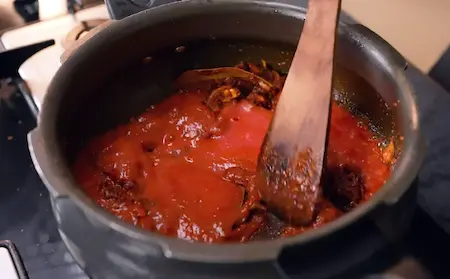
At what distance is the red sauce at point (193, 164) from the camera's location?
586mm

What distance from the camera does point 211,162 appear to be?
654mm

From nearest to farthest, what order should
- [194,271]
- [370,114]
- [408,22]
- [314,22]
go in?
[194,271], [314,22], [370,114], [408,22]

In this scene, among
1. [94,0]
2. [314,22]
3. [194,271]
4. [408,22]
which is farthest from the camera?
[94,0]

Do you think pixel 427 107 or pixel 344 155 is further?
pixel 427 107

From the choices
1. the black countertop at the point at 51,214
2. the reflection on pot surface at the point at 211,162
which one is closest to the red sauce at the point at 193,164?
the reflection on pot surface at the point at 211,162

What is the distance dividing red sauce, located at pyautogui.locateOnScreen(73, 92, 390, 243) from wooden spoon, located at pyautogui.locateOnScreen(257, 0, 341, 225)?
2cm

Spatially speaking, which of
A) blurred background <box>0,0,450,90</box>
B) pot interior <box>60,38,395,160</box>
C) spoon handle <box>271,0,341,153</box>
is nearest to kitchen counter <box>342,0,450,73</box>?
blurred background <box>0,0,450,90</box>

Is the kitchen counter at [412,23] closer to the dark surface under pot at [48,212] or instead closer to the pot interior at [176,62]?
the dark surface under pot at [48,212]

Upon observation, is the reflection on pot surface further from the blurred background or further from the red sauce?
the blurred background

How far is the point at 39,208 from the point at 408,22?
49 cm

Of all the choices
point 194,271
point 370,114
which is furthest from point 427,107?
point 194,271

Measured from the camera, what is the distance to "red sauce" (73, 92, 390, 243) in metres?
0.59

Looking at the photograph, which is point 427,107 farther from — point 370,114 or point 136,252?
point 136,252

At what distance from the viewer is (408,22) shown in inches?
31.7
